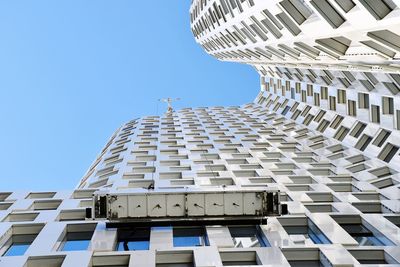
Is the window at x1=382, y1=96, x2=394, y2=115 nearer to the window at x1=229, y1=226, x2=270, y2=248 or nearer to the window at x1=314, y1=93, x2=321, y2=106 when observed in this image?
the window at x1=314, y1=93, x2=321, y2=106

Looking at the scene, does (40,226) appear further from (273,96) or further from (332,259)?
(273,96)

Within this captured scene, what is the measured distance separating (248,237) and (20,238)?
367 inches

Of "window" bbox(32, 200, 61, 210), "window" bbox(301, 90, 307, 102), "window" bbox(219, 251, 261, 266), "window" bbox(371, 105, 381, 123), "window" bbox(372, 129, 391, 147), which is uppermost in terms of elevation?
"window" bbox(301, 90, 307, 102)

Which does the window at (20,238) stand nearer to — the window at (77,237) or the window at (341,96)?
the window at (77,237)

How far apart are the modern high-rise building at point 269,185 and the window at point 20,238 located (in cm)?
5

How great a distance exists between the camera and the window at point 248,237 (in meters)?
23.1

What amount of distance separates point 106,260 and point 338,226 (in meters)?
9.38

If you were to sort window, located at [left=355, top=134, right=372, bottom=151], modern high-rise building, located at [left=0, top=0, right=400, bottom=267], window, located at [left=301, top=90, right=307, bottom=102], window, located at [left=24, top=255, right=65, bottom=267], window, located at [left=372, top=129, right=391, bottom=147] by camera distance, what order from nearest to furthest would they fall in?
window, located at [left=24, top=255, right=65, bottom=267] → modern high-rise building, located at [left=0, top=0, right=400, bottom=267] → window, located at [left=372, top=129, right=391, bottom=147] → window, located at [left=355, top=134, right=372, bottom=151] → window, located at [left=301, top=90, right=307, bottom=102]

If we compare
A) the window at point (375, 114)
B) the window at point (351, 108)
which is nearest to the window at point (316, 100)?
the window at point (351, 108)

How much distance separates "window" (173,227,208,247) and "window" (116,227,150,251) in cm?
114

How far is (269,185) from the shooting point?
107ft

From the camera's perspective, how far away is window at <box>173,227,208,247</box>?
76.0 feet

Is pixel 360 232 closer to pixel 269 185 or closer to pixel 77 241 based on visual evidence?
pixel 269 185

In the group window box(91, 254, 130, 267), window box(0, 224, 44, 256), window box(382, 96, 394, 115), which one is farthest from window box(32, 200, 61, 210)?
window box(382, 96, 394, 115)
